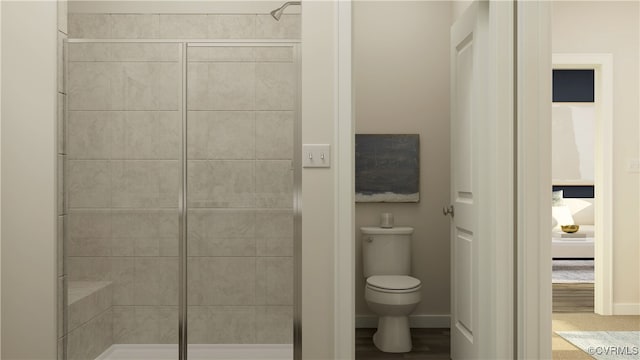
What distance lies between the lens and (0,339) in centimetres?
221

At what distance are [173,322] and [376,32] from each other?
7.85ft

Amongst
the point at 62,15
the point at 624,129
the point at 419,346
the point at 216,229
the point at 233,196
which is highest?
the point at 62,15

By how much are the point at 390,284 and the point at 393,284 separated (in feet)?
0.06

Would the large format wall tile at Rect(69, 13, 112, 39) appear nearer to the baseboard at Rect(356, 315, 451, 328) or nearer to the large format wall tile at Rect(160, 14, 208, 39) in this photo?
the large format wall tile at Rect(160, 14, 208, 39)

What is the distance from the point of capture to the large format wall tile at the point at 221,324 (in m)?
2.45

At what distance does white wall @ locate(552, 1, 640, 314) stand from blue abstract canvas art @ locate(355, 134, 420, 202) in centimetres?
162

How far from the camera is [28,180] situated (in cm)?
222

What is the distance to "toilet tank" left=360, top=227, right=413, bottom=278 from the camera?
11.3 ft

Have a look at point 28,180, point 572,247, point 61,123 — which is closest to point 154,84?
point 61,123

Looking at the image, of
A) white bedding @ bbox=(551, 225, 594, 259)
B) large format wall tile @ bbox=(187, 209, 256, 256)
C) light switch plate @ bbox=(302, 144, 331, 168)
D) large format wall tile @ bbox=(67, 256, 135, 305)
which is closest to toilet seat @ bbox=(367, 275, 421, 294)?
large format wall tile @ bbox=(187, 209, 256, 256)

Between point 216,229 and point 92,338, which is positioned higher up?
point 216,229

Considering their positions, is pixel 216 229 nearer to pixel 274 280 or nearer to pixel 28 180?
Result: pixel 274 280

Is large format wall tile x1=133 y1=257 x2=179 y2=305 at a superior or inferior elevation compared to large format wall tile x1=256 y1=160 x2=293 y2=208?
inferior

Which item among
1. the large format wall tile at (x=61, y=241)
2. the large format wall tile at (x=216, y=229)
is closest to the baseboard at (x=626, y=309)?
the large format wall tile at (x=216, y=229)
